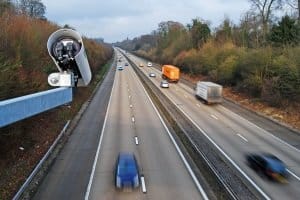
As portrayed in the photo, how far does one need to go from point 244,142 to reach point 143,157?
9.63 m

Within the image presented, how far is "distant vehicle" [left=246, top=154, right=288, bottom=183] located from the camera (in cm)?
2608

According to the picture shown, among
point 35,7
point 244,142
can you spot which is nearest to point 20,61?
point 244,142

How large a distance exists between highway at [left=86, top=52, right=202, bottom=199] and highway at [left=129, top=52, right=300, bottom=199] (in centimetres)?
371

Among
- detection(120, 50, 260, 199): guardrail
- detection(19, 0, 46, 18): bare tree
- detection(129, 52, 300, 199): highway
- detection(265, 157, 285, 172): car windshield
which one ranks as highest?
detection(19, 0, 46, 18): bare tree

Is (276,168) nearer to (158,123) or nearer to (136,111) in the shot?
(158,123)

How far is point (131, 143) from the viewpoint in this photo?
35.7m

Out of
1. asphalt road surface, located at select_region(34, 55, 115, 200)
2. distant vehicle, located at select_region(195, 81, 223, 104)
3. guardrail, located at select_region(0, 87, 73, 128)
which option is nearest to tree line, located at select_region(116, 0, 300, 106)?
distant vehicle, located at select_region(195, 81, 223, 104)

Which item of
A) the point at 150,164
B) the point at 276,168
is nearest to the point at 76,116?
the point at 150,164

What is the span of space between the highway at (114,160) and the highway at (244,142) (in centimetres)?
360

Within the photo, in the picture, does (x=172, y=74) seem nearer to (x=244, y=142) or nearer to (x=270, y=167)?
(x=244, y=142)

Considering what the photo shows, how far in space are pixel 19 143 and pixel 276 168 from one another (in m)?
16.4

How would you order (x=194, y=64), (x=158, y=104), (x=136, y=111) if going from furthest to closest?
(x=194, y=64) < (x=158, y=104) < (x=136, y=111)

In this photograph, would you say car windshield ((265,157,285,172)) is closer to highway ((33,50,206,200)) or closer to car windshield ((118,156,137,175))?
highway ((33,50,206,200))

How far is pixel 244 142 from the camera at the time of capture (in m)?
36.6
